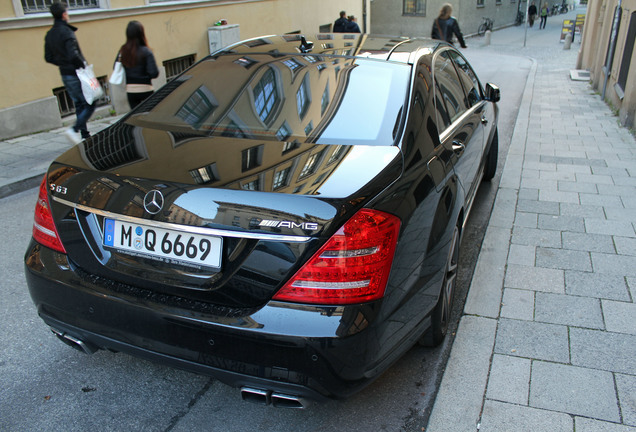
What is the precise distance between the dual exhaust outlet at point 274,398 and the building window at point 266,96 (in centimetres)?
133

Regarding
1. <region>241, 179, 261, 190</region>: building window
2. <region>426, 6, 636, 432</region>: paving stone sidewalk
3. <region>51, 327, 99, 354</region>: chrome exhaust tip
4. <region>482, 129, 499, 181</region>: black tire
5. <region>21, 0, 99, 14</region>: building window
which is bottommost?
<region>426, 6, 636, 432</region>: paving stone sidewalk

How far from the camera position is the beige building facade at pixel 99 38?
7.80 meters

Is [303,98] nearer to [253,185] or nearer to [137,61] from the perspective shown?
[253,185]

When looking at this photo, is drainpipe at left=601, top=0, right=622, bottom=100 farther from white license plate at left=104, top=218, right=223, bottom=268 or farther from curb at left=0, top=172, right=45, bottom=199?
white license plate at left=104, top=218, right=223, bottom=268

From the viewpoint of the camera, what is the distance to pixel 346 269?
2031mm

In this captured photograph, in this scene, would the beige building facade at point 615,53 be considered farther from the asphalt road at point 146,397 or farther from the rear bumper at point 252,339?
the rear bumper at point 252,339

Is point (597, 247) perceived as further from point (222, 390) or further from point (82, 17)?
point (82, 17)

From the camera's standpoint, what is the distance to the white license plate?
6.75ft

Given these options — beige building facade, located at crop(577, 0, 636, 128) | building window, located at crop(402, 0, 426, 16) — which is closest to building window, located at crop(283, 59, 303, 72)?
beige building facade, located at crop(577, 0, 636, 128)

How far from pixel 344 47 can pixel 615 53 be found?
10077mm

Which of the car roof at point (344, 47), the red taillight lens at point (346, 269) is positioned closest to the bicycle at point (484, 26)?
the car roof at point (344, 47)

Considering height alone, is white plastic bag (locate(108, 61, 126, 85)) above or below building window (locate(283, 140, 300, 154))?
below

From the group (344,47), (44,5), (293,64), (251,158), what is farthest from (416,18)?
(251,158)

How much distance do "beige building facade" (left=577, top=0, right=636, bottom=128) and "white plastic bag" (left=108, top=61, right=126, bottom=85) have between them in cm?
759
